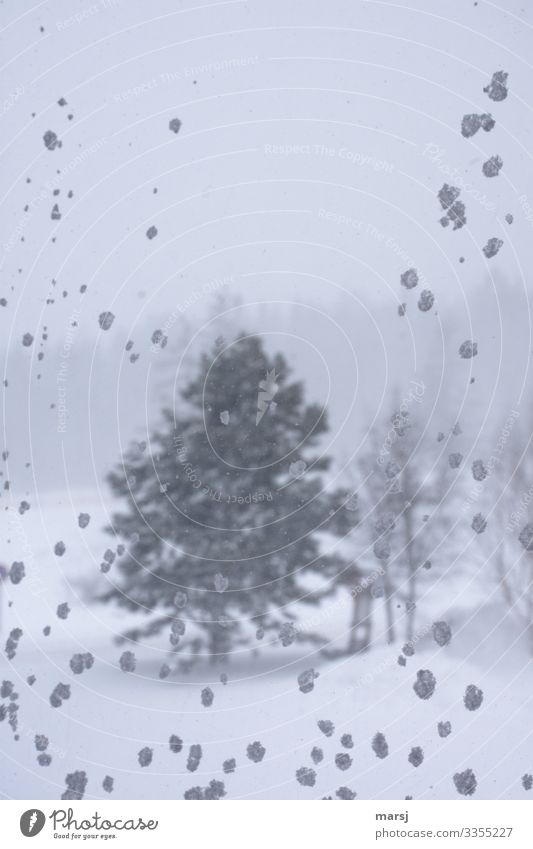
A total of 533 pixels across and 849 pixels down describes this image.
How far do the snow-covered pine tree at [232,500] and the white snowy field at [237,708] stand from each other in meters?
0.05

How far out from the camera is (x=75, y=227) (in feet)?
3.88

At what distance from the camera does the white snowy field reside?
115 cm

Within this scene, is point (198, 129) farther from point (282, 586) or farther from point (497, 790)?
point (497, 790)

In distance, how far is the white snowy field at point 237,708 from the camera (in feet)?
3.76

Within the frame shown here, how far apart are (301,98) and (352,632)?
65 centimetres
